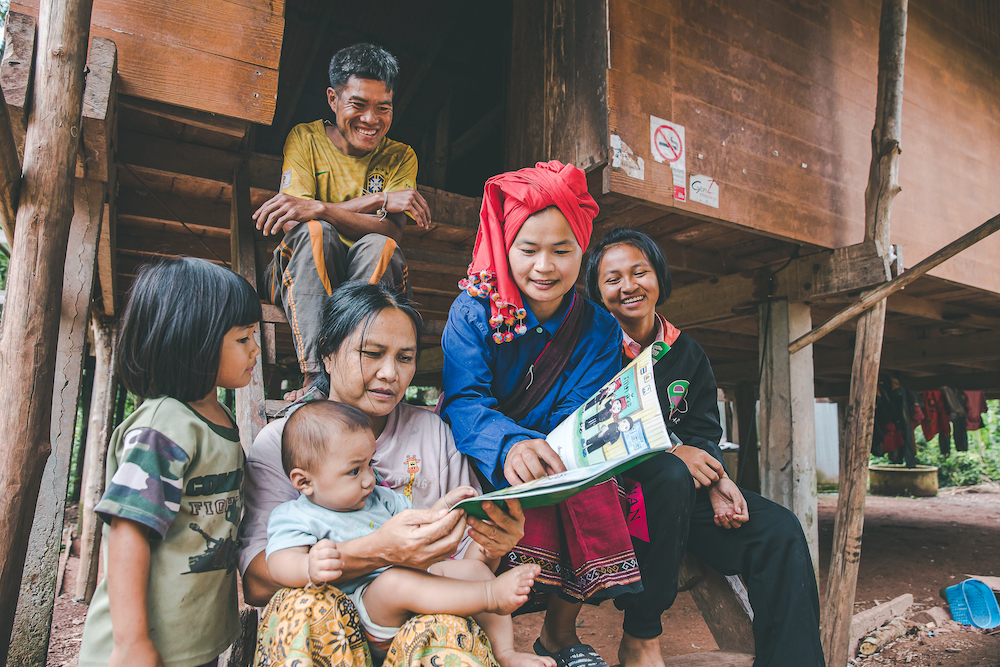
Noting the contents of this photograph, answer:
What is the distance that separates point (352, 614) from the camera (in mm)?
1244

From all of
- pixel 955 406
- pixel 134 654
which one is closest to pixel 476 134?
pixel 134 654

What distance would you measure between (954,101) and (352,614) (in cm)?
565

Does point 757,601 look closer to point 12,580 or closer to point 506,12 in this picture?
point 12,580

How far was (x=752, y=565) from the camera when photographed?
2000 millimetres

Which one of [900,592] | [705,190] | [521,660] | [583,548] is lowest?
[900,592]

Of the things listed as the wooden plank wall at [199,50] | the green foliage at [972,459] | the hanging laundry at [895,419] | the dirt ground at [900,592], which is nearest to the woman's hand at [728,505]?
the wooden plank wall at [199,50]

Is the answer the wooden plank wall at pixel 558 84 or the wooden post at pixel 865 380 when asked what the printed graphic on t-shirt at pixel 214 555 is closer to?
the wooden plank wall at pixel 558 84

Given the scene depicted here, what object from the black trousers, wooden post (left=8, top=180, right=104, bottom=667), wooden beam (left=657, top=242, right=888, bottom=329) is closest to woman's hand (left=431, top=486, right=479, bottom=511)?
the black trousers

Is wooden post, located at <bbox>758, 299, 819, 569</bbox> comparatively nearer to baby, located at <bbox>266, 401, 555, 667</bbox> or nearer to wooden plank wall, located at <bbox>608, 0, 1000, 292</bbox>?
wooden plank wall, located at <bbox>608, 0, 1000, 292</bbox>

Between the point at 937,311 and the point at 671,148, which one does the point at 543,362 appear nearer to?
the point at 671,148

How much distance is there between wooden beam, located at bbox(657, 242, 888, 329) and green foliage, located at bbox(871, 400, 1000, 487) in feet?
44.7

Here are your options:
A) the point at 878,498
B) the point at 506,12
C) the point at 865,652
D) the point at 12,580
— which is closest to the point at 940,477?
the point at 878,498

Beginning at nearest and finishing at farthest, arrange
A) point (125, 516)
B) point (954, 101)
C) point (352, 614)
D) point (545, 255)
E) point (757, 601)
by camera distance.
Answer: point (125, 516) < point (352, 614) < point (545, 255) < point (757, 601) < point (954, 101)

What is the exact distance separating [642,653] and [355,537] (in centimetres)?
99
